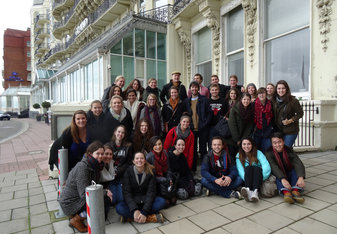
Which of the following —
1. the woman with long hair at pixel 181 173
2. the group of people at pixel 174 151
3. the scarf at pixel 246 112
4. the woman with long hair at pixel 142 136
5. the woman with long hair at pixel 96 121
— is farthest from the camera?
the scarf at pixel 246 112

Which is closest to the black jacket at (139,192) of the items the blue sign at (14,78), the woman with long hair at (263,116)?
the woman with long hair at (263,116)

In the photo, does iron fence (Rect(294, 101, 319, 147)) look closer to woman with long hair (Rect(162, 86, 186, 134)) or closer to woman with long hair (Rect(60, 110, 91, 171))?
woman with long hair (Rect(162, 86, 186, 134))

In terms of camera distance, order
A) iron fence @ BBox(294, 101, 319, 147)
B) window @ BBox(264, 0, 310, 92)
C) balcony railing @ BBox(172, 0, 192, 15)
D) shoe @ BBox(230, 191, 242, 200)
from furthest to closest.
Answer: balcony railing @ BBox(172, 0, 192, 15)
window @ BBox(264, 0, 310, 92)
iron fence @ BBox(294, 101, 319, 147)
shoe @ BBox(230, 191, 242, 200)

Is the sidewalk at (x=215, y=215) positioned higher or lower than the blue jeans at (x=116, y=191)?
lower

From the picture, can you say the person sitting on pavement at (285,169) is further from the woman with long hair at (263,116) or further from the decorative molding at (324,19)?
the decorative molding at (324,19)

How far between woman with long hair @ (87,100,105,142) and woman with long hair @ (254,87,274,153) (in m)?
2.76

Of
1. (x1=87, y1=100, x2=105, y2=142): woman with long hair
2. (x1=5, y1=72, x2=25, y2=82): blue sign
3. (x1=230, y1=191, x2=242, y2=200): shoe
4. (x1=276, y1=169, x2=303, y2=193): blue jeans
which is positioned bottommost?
(x1=230, y1=191, x2=242, y2=200): shoe

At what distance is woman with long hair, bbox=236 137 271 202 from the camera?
3.49 meters

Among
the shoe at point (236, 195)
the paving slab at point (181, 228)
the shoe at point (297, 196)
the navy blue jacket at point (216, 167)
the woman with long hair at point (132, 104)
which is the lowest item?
the paving slab at point (181, 228)

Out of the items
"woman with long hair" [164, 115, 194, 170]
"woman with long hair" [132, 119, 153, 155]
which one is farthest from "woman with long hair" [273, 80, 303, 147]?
"woman with long hair" [132, 119, 153, 155]

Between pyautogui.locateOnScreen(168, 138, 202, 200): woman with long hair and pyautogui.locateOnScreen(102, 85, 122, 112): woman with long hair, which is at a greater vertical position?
pyautogui.locateOnScreen(102, 85, 122, 112): woman with long hair

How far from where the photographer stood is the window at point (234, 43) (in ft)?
34.4

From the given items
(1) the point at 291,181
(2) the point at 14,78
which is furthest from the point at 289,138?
(2) the point at 14,78

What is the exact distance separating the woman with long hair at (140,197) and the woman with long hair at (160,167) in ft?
0.70
